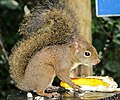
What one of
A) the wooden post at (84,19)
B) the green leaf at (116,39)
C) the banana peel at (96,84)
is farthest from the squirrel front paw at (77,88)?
the green leaf at (116,39)

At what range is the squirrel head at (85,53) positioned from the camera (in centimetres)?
217

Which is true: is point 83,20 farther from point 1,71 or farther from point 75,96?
point 1,71

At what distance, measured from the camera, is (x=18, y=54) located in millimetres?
2225

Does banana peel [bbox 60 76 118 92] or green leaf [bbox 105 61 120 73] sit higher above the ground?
banana peel [bbox 60 76 118 92]

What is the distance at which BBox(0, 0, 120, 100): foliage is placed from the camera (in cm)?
353

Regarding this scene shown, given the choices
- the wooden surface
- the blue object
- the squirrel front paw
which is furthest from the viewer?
the blue object

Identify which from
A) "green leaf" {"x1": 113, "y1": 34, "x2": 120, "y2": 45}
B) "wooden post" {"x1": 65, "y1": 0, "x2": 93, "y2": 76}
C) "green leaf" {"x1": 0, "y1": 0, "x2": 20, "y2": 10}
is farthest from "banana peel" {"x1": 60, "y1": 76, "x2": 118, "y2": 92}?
"green leaf" {"x1": 0, "y1": 0, "x2": 20, "y2": 10}

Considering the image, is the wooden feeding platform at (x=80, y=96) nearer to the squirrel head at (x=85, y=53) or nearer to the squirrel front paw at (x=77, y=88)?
the squirrel front paw at (x=77, y=88)

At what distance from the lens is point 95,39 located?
382 centimetres

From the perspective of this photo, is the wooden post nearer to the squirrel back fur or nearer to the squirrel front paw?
the squirrel back fur

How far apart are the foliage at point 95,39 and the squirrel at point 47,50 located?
1228mm

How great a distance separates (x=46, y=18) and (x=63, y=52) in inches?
7.1

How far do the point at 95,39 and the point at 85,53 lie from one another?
163cm

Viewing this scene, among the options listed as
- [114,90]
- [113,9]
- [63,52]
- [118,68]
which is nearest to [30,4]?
[118,68]
